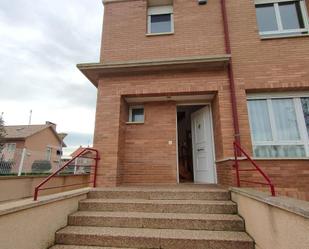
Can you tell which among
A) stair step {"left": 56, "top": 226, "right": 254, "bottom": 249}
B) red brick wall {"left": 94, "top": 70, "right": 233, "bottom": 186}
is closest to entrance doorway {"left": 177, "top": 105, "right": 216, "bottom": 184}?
red brick wall {"left": 94, "top": 70, "right": 233, "bottom": 186}

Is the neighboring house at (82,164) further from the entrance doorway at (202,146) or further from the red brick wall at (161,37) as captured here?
the entrance doorway at (202,146)

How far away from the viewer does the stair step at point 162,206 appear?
3.31 m

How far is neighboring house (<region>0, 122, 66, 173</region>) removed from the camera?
26.3 ft

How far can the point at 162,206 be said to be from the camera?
11.2ft

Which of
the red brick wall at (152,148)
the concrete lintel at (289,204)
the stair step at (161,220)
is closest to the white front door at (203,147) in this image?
the red brick wall at (152,148)

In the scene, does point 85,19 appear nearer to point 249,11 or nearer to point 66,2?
point 66,2

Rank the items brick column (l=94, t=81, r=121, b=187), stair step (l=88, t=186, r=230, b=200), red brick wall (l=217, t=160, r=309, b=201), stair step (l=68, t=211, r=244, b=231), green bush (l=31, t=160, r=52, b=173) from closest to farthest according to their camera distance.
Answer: stair step (l=68, t=211, r=244, b=231), stair step (l=88, t=186, r=230, b=200), red brick wall (l=217, t=160, r=309, b=201), brick column (l=94, t=81, r=121, b=187), green bush (l=31, t=160, r=52, b=173)

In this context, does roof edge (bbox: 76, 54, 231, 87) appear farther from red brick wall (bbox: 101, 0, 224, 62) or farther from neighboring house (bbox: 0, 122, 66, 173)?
neighboring house (bbox: 0, 122, 66, 173)

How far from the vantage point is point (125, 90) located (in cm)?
529

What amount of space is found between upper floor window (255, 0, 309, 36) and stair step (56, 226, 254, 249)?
5963mm

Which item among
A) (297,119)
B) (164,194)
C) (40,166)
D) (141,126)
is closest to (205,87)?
(141,126)

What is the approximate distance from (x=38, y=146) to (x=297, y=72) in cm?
2652

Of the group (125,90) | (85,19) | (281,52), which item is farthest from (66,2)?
(281,52)

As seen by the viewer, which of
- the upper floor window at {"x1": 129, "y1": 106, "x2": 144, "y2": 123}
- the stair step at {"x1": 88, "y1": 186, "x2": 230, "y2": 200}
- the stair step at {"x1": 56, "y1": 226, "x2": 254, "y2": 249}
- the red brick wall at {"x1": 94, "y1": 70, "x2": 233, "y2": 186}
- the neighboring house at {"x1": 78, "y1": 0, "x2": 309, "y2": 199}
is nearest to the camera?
the stair step at {"x1": 56, "y1": 226, "x2": 254, "y2": 249}
